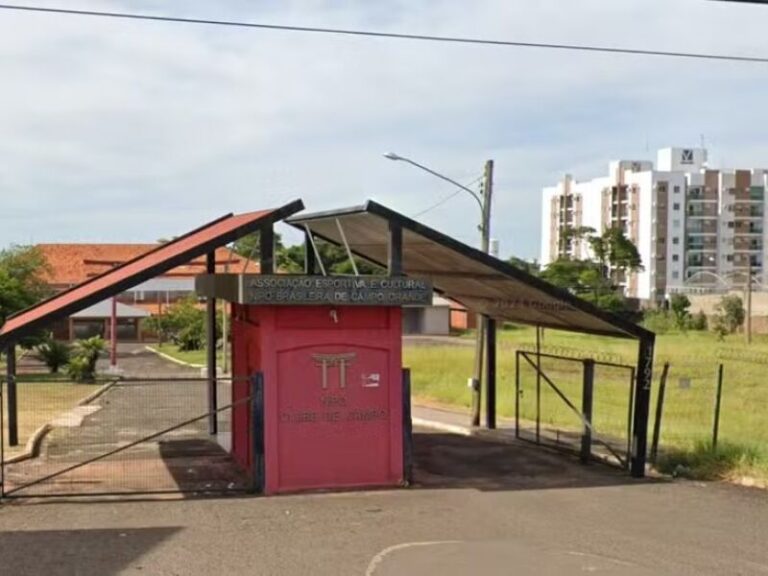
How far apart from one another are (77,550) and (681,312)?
8424 cm

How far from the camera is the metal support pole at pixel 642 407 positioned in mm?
14656

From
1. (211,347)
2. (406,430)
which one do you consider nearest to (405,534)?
(406,430)

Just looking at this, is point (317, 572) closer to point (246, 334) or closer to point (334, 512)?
point (334, 512)

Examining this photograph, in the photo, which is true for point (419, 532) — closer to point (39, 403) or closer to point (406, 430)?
point (406, 430)

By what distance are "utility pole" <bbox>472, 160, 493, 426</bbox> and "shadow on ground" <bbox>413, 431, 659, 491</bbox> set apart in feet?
9.14

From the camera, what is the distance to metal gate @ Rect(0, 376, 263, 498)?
43.4ft

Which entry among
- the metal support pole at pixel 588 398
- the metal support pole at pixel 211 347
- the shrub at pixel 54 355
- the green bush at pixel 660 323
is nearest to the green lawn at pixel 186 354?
the shrub at pixel 54 355

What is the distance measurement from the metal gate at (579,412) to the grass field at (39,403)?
29.3ft

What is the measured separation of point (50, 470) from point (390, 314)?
19.8 feet

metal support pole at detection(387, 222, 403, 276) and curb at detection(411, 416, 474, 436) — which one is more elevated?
metal support pole at detection(387, 222, 403, 276)

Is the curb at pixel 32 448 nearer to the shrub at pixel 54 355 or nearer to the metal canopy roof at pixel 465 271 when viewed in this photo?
the metal canopy roof at pixel 465 271

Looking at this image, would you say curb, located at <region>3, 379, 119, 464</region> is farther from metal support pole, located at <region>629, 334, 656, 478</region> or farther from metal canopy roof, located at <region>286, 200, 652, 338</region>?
metal support pole, located at <region>629, 334, 656, 478</region>

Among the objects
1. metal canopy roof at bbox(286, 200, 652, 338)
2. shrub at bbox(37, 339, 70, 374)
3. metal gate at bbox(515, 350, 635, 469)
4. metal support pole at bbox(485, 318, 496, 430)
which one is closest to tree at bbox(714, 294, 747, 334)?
metal gate at bbox(515, 350, 635, 469)

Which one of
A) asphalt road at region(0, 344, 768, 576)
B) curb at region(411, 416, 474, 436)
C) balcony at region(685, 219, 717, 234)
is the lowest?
curb at region(411, 416, 474, 436)
